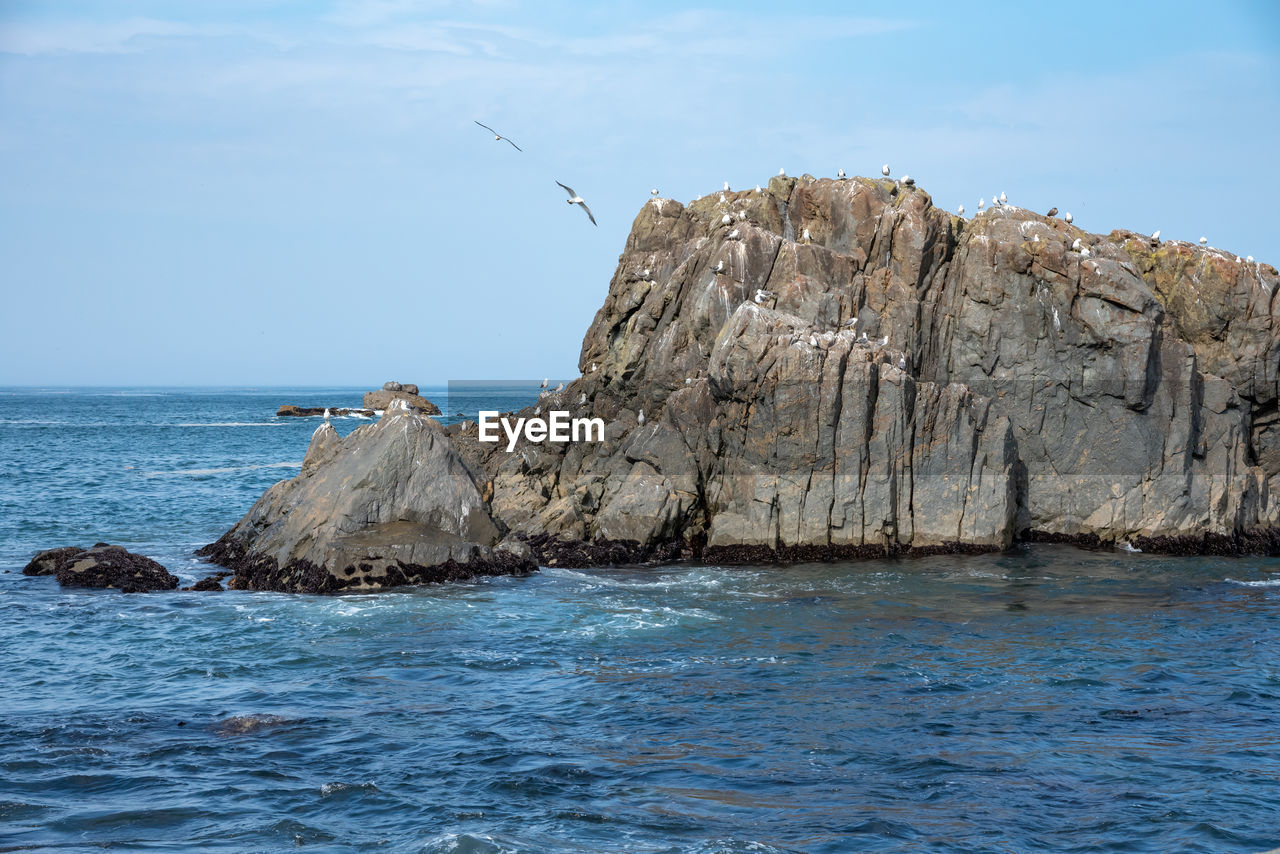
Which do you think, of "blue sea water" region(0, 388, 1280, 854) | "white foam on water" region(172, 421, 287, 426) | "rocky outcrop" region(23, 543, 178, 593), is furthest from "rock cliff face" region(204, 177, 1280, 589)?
"white foam on water" region(172, 421, 287, 426)

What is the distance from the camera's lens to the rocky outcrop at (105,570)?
29.7 metres

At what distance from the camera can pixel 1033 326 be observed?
120 ft

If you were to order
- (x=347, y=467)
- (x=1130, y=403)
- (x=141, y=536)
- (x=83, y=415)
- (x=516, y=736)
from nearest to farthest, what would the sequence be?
(x=516, y=736) → (x=347, y=467) → (x=1130, y=403) → (x=141, y=536) → (x=83, y=415)

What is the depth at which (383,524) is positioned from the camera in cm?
3027

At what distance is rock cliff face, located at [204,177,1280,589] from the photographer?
33.0 metres

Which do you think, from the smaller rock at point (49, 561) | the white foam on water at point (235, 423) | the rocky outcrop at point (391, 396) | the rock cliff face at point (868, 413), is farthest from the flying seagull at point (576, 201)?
the white foam on water at point (235, 423)

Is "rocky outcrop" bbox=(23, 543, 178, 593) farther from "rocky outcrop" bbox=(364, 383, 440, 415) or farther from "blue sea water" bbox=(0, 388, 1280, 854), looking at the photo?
"rocky outcrop" bbox=(364, 383, 440, 415)

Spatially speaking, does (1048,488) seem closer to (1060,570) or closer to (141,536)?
(1060,570)

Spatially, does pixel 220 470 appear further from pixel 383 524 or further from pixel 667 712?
pixel 667 712

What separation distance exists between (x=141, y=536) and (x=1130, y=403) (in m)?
35.4

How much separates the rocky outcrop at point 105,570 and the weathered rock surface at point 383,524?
227 cm

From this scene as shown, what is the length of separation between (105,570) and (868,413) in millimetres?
23085

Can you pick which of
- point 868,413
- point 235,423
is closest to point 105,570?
point 868,413

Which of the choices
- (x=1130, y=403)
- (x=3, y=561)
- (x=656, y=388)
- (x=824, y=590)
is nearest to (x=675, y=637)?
(x=824, y=590)
